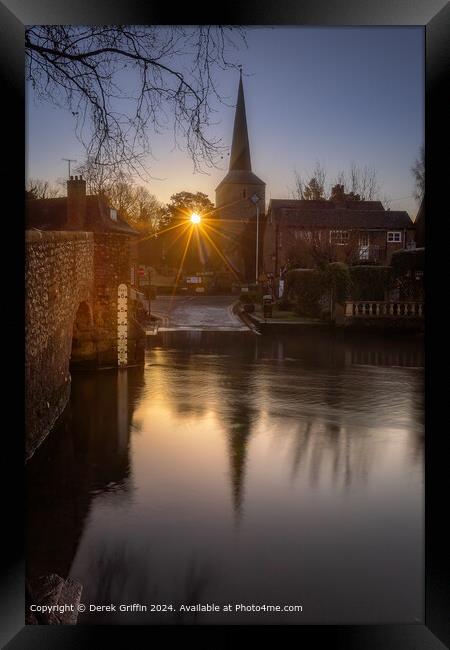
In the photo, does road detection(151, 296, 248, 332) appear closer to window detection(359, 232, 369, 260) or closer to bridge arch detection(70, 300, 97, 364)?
window detection(359, 232, 369, 260)

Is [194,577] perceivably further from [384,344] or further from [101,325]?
[384,344]

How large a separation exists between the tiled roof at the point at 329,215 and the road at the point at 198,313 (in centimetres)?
393

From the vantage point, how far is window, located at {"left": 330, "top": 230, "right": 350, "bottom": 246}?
2452 cm

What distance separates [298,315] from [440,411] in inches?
737

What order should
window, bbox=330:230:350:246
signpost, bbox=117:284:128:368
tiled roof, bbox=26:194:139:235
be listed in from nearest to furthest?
tiled roof, bbox=26:194:139:235, signpost, bbox=117:284:128:368, window, bbox=330:230:350:246

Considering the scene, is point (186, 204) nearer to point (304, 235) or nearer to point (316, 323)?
point (316, 323)

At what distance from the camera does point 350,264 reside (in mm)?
22016

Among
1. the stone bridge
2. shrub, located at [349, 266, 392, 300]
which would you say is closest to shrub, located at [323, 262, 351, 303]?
shrub, located at [349, 266, 392, 300]

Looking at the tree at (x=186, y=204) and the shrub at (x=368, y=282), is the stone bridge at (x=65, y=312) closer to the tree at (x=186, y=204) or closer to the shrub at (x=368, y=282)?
the tree at (x=186, y=204)

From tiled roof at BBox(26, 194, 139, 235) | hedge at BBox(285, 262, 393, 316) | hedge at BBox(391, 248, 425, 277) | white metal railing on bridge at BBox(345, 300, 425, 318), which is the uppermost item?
tiled roof at BBox(26, 194, 139, 235)

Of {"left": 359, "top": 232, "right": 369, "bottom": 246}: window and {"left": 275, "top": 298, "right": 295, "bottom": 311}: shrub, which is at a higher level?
{"left": 359, "top": 232, "right": 369, "bottom": 246}: window

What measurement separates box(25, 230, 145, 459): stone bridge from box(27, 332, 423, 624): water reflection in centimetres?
62

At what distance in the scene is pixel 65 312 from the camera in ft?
31.6

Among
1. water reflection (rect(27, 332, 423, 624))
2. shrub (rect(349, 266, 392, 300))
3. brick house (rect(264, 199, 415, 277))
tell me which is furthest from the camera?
brick house (rect(264, 199, 415, 277))
